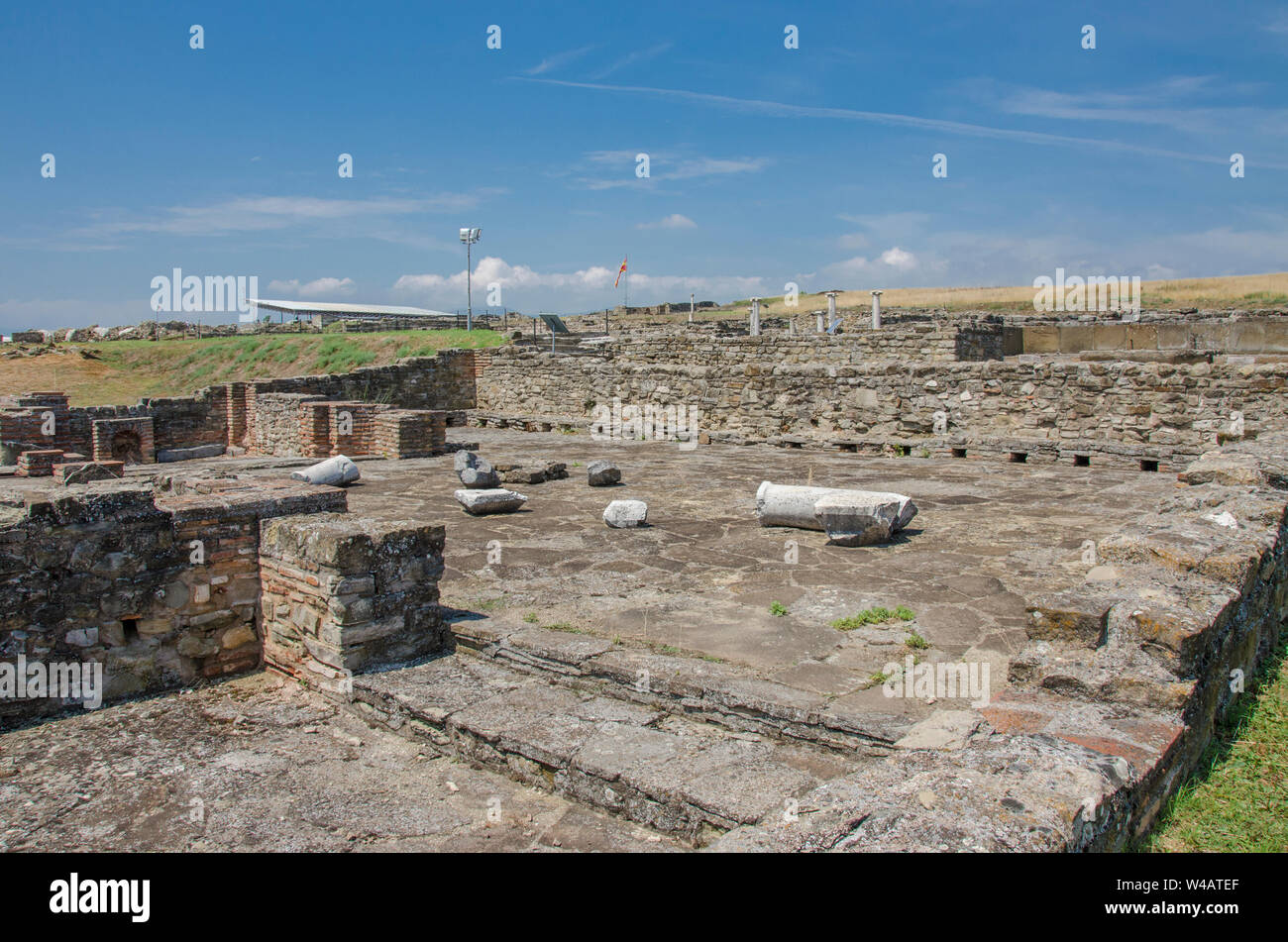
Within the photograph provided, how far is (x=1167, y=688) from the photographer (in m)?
2.88

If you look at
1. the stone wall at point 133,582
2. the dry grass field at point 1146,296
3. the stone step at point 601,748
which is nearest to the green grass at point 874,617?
the stone step at point 601,748

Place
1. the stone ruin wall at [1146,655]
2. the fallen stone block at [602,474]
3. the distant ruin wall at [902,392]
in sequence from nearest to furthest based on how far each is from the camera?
the stone ruin wall at [1146,655]
the fallen stone block at [602,474]
the distant ruin wall at [902,392]

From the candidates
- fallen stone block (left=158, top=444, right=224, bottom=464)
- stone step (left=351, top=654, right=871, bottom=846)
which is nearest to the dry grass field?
fallen stone block (left=158, top=444, right=224, bottom=464)

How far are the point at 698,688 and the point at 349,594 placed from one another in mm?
1736

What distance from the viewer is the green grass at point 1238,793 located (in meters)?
2.55

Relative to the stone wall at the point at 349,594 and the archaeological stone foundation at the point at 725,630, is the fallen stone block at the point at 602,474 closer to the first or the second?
the archaeological stone foundation at the point at 725,630

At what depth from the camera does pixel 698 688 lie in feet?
12.1

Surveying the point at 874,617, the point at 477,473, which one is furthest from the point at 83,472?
the point at 874,617

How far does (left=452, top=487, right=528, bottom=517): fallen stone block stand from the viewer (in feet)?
26.2

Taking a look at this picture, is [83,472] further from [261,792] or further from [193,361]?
[193,361]

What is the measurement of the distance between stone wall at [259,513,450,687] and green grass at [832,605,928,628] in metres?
2.12

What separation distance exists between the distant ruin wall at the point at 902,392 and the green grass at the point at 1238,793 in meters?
7.62
